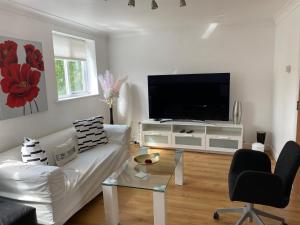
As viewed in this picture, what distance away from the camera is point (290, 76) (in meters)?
3.00

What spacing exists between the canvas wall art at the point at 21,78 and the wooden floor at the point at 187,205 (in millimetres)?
1396

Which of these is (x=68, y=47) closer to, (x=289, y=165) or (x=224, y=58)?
(x=224, y=58)

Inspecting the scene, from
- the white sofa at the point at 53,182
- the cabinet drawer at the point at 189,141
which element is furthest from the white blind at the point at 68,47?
the cabinet drawer at the point at 189,141

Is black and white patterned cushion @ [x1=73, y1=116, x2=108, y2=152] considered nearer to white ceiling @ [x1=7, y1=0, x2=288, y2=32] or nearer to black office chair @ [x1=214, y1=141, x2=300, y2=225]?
white ceiling @ [x1=7, y1=0, x2=288, y2=32]

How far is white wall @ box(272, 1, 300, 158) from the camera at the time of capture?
278 centimetres

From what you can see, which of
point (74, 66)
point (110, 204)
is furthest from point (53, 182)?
point (74, 66)

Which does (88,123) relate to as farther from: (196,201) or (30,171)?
(196,201)

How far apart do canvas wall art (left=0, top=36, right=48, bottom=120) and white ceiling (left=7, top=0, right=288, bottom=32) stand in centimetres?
48

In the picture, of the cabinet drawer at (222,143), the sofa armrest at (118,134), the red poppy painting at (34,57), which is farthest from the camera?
the cabinet drawer at (222,143)

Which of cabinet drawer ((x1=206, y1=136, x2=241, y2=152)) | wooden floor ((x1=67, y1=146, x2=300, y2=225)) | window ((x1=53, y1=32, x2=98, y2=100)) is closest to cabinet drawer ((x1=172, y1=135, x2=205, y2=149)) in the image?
cabinet drawer ((x1=206, y1=136, x2=241, y2=152))

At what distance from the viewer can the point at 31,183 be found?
201 cm

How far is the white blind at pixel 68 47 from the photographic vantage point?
143 inches

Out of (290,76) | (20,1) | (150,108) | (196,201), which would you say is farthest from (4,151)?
(290,76)

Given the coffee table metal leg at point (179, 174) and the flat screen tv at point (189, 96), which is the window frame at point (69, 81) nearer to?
the flat screen tv at point (189, 96)
